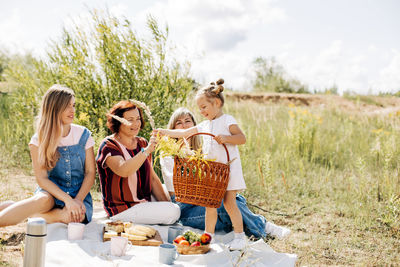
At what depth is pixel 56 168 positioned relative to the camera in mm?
3734

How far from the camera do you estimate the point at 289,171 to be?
22.4 ft

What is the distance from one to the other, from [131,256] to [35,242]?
0.98 meters

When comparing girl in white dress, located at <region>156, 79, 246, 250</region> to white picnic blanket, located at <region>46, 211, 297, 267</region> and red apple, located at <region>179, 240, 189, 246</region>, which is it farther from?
red apple, located at <region>179, 240, 189, 246</region>

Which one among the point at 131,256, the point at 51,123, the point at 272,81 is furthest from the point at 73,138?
the point at 272,81

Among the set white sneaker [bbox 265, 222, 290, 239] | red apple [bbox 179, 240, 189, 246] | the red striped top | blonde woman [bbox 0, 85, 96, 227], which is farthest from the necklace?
white sneaker [bbox 265, 222, 290, 239]

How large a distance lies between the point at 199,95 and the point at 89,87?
2846 millimetres

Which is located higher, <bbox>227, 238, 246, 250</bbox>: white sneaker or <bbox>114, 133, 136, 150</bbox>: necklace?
<bbox>114, 133, 136, 150</bbox>: necklace

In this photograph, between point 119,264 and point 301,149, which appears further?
point 301,149

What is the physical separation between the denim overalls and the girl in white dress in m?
0.88

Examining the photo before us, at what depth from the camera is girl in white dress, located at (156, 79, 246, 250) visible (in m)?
3.44

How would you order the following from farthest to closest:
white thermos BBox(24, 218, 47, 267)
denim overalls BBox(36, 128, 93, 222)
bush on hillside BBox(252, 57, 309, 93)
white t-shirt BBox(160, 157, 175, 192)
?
bush on hillside BBox(252, 57, 309, 93), white t-shirt BBox(160, 157, 175, 192), denim overalls BBox(36, 128, 93, 222), white thermos BBox(24, 218, 47, 267)

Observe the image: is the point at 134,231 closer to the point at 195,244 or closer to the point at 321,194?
the point at 195,244

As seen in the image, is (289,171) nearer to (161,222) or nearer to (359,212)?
(359,212)

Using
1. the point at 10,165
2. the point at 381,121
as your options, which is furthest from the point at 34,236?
the point at 381,121
